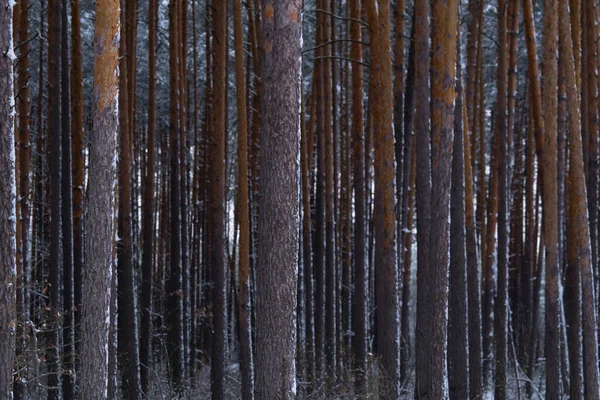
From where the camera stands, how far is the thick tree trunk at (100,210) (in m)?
6.35

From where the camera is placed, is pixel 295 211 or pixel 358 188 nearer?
pixel 295 211

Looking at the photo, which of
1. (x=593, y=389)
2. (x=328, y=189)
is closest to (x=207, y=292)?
(x=328, y=189)

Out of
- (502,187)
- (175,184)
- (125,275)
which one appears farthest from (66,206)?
(502,187)

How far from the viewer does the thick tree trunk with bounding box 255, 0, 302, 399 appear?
5305 millimetres

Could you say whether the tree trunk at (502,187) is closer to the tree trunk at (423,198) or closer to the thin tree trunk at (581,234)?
the thin tree trunk at (581,234)

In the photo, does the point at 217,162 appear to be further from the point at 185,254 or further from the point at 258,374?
the point at 258,374

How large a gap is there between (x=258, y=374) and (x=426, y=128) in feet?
12.0

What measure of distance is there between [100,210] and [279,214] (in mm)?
1895

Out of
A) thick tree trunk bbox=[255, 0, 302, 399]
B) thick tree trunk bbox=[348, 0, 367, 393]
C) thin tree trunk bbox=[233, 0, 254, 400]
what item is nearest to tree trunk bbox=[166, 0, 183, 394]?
thin tree trunk bbox=[233, 0, 254, 400]

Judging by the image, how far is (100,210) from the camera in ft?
20.9

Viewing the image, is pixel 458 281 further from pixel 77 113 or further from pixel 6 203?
pixel 77 113

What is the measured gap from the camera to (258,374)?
17.6 ft

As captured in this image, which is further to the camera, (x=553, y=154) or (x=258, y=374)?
(x=553, y=154)

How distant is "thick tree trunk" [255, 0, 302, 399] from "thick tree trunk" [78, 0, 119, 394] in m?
1.70
